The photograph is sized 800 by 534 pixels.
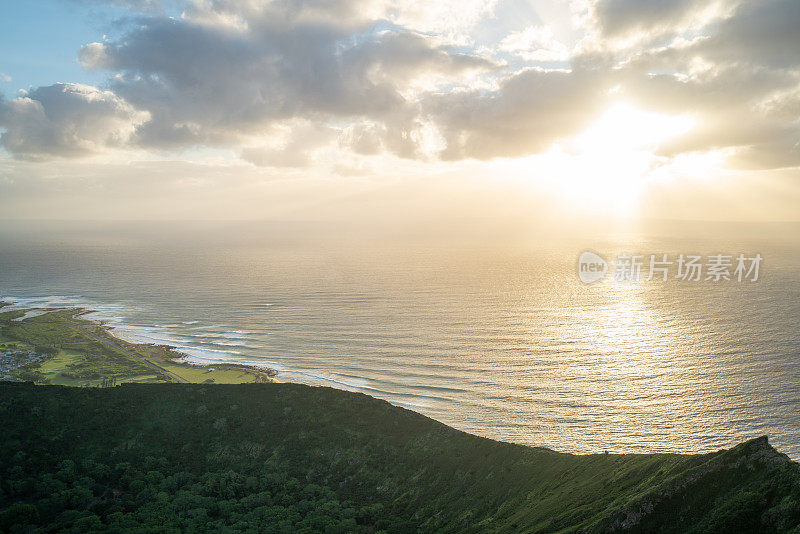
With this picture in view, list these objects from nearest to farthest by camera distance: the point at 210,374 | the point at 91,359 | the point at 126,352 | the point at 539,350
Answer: the point at 210,374, the point at 91,359, the point at 539,350, the point at 126,352

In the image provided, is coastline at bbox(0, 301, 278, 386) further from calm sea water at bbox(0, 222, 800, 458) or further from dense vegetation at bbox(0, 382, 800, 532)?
dense vegetation at bbox(0, 382, 800, 532)

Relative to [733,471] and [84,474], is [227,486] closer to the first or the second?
[84,474]

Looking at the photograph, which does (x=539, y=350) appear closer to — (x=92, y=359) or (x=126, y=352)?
(x=126, y=352)

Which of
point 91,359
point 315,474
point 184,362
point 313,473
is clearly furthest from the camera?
point 91,359

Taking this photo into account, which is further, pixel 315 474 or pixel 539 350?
pixel 539 350

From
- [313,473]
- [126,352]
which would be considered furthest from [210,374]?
[313,473]
